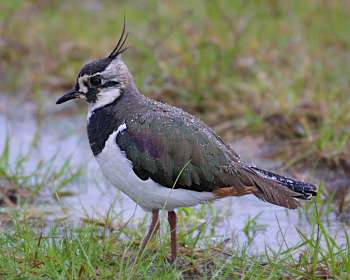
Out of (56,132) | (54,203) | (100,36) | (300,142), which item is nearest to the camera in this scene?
(54,203)

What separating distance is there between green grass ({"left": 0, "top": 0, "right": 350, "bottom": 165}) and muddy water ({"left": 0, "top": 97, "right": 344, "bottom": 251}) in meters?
0.36

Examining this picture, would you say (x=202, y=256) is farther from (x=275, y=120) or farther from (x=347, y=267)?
(x=275, y=120)

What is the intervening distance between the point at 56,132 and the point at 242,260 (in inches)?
143

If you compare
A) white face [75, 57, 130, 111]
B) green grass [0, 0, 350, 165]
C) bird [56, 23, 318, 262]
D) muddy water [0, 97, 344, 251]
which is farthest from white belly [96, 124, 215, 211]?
green grass [0, 0, 350, 165]

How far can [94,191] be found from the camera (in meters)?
6.90

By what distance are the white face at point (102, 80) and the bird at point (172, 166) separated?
0.24 meters

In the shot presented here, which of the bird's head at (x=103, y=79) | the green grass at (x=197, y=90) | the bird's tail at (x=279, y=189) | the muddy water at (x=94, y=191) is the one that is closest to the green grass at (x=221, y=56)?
the green grass at (x=197, y=90)

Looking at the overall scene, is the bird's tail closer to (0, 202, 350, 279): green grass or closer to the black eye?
(0, 202, 350, 279): green grass

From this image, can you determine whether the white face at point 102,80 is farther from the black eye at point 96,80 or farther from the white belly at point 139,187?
the white belly at point 139,187

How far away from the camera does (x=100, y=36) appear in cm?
975

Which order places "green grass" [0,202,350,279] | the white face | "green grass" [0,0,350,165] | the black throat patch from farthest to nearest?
"green grass" [0,0,350,165], the white face, the black throat patch, "green grass" [0,202,350,279]

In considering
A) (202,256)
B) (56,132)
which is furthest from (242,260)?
(56,132)

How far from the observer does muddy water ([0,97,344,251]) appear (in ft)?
19.9

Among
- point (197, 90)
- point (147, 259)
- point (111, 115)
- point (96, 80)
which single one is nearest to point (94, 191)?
point (96, 80)
